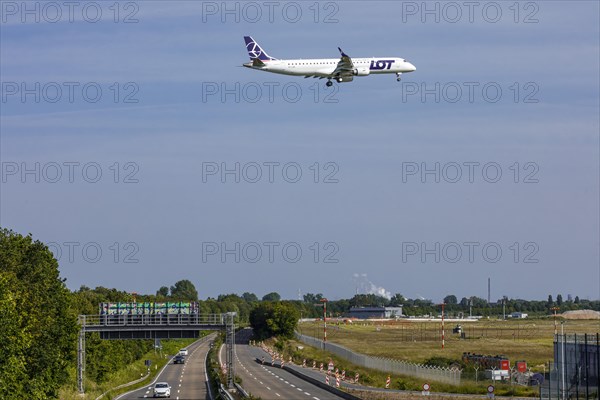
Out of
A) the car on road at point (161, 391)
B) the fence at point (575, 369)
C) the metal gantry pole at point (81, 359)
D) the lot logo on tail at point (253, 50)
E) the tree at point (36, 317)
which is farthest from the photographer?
the lot logo on tail at point (253, 50)

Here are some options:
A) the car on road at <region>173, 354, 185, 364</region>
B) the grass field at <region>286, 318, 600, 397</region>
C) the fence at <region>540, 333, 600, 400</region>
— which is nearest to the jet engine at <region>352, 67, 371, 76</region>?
the grass field at <region>286, 318, 600, 397</region>

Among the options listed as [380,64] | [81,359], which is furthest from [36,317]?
[380,64]

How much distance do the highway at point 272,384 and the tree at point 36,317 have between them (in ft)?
58.9

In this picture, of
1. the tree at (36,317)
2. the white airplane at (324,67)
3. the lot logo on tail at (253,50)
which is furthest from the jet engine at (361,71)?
the tree at (36,317)

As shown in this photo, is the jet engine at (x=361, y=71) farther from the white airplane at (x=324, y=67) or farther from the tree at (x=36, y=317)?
the tree at (x=36, y=317)

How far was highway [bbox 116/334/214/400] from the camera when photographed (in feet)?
324

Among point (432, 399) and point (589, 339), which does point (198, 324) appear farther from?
point (589, 339)

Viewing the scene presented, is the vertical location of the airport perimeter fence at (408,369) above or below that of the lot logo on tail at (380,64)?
below

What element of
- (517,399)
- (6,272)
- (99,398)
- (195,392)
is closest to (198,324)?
(195,392)

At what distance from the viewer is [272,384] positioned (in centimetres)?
10206

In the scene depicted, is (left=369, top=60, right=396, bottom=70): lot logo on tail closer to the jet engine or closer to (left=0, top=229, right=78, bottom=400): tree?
the jet engine

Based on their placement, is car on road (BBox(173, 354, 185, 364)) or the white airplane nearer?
the white airplane

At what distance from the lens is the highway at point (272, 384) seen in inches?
3406

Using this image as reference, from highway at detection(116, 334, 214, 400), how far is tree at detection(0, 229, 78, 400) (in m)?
8.80
